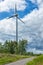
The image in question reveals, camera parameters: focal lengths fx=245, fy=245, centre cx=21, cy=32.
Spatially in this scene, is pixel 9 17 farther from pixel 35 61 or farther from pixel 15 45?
pixel 35 61

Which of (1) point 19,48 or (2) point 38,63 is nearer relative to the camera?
(2) point 38,63

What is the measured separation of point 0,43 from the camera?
301 feet

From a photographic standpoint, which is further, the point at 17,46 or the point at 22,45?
the point at 22,45

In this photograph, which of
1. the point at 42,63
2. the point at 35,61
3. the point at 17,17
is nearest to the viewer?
A: the point at 42,63

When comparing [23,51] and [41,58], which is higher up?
[23,51]

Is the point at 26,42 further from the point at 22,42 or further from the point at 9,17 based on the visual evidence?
the point at 9,17

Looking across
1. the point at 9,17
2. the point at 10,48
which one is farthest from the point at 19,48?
the point at 9,17

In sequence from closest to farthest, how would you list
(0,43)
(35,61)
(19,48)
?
(35,61) < (19,48) < (0,43)

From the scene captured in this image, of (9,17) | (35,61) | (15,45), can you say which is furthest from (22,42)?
(35,61)

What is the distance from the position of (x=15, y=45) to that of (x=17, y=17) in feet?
53.8

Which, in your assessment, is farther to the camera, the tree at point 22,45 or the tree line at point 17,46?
the tree at point 22,45

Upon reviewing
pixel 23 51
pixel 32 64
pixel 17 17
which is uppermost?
pixel 17 17

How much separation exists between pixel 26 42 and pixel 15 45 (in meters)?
6.94

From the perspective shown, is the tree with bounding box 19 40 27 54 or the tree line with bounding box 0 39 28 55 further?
the tree with bounding box 19 40 27 54
